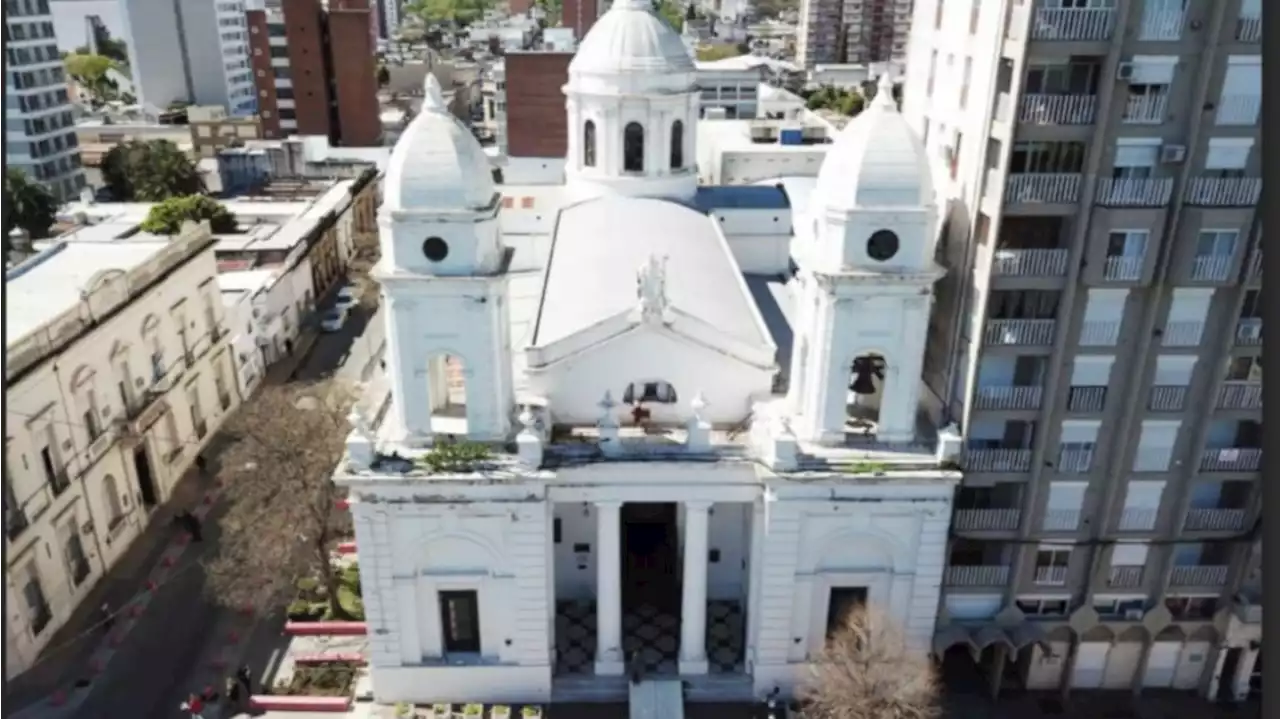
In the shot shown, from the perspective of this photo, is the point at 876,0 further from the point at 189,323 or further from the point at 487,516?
the point at 487,516

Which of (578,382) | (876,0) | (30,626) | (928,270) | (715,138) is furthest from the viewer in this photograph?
(876,0)

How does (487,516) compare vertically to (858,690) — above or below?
above

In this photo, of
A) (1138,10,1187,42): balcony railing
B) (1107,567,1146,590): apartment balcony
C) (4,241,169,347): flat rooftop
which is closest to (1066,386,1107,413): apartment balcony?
(1107,567,1146,590): apartment balcony

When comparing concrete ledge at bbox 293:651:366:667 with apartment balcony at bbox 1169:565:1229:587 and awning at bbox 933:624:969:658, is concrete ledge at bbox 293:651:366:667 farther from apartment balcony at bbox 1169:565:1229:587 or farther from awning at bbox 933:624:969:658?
apartment balcony at bbox 1169:565:1229:587

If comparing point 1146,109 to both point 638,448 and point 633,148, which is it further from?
point 633,148

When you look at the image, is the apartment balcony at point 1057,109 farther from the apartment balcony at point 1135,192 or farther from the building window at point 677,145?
the building window at point 677,145

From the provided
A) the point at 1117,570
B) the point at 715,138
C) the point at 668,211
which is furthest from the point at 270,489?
the point at 715,138
